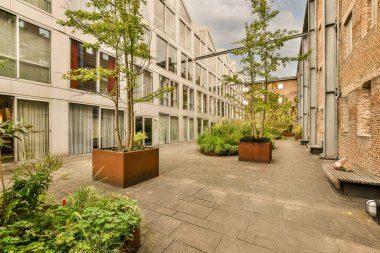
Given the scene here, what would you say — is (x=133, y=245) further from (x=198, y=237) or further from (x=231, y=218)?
(x=231, y=218)

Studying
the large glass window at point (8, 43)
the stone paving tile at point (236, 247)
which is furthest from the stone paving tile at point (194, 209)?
the large glass window at point (8, 43)

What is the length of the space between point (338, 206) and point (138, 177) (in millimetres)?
4452

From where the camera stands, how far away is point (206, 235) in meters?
2.64

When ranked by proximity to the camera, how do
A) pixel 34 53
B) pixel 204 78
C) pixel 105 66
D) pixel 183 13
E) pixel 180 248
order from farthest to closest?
pixel 204 78 < pixel 183 13 < pixel 105 66 < pixel 34 53 < pixel 180 248

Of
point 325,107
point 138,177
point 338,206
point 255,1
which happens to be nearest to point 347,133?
point 325,107

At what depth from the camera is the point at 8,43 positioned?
22.4ft

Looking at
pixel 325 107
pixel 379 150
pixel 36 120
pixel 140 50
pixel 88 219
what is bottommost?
pixel 88 219

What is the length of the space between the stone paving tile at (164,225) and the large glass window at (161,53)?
43.1 feet

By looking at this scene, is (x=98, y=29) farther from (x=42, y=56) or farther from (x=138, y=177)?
(x=42, y=56)

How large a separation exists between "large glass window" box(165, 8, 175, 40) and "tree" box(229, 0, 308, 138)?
30.2 feet

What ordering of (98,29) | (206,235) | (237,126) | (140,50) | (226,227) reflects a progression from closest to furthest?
(206,235) → (226,227) → (98,29) → (140,50) → (237,126)

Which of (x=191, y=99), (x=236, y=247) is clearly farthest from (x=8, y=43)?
(x=191, y=99)

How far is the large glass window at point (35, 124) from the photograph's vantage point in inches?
280

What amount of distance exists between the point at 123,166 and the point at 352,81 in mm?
8278
